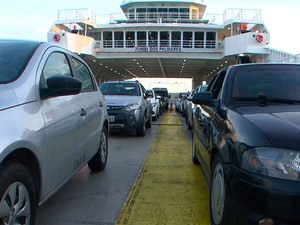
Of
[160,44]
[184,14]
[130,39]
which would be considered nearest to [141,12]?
[184,14]

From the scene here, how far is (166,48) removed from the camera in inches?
1391

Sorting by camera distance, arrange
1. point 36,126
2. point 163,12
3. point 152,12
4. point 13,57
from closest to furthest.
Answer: point 36,126 < point 13,57 < point 152,12 < point 163,12

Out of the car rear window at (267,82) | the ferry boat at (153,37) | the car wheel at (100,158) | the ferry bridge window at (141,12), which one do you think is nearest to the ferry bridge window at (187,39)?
the ferry boat at (153,37)

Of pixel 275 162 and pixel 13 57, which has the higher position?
pixel 13 57

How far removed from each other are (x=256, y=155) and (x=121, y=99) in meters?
7.69

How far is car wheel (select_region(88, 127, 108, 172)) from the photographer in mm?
5387

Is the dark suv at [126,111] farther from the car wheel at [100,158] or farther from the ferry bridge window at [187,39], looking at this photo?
the ferry bridge window at [187,39]

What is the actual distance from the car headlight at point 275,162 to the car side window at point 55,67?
1870mm

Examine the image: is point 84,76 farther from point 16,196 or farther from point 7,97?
point 16,196

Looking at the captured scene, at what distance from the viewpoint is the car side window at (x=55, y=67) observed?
10.8 ft

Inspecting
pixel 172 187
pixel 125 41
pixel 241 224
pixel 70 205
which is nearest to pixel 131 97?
pixel 172 187

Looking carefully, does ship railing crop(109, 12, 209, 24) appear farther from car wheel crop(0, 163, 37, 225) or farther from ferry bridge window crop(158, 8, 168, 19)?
car wheel crop(0, 163, 37, 225)

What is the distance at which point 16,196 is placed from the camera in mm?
2547

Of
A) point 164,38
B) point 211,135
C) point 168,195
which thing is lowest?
point 168,195
